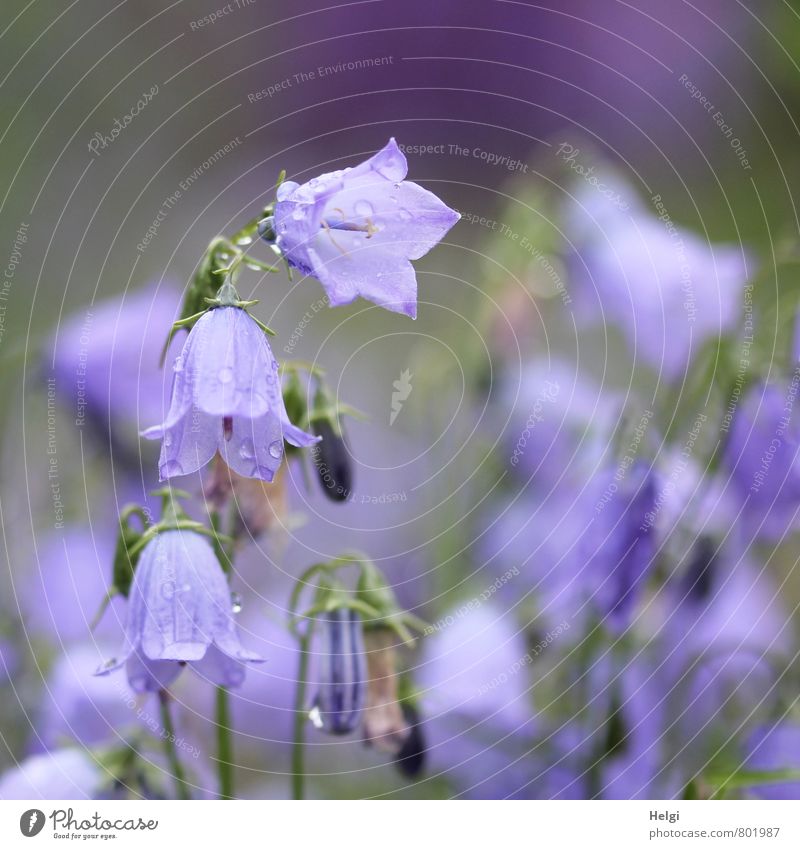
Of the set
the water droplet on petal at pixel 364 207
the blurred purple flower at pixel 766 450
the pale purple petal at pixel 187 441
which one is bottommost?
the blurred purple flower at pixel 766 450

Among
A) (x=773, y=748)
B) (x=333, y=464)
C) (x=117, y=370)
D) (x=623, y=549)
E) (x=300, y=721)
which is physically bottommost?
(x=773, y=748)

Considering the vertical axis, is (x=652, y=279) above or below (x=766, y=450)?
above

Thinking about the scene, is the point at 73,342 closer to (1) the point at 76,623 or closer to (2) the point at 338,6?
(1) the point at 76,623

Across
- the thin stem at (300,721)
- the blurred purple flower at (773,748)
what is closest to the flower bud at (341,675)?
the thin stem at (300,721)

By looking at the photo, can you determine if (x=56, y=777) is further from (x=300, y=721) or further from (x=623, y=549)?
(x=623, y=549)

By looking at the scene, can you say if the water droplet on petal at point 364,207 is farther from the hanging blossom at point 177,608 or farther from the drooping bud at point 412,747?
the drooping bud at point 412,747

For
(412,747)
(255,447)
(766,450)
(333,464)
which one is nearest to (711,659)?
(766,450)
